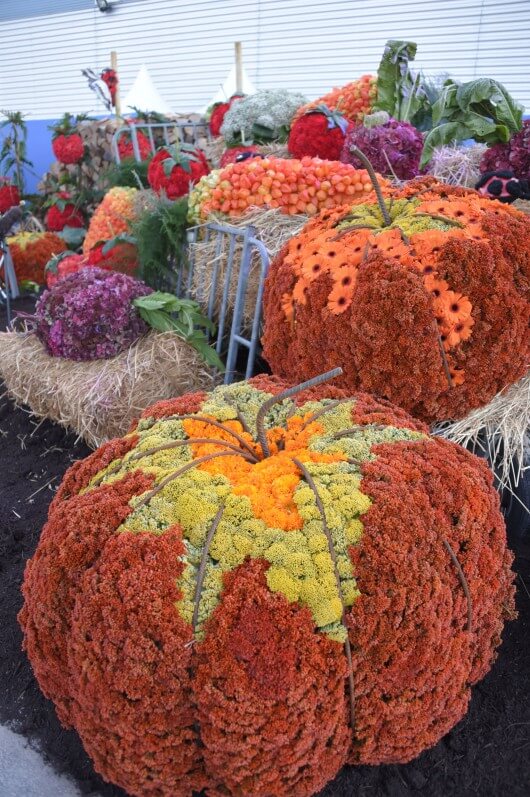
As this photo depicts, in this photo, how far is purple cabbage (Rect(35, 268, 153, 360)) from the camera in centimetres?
354

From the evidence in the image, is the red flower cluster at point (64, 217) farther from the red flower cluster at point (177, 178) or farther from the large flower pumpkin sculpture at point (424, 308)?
the large flower pumpkin sculpture at point (424, 308)

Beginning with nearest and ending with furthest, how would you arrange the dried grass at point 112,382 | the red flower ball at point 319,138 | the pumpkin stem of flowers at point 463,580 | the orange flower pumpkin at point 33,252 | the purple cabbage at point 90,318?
the pumpkin stem of flowers at point 463,580 < the dried grass at point 112,382 < the purple cabbage at point 90,318 < the red flower ball at point 319,138 < the orange flower pumpkin at point 33,252

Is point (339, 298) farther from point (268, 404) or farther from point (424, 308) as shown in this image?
point (268, 404)

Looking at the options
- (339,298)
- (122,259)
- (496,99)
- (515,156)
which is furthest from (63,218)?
(339,298)

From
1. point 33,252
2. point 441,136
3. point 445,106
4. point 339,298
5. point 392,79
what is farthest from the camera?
point 33,252

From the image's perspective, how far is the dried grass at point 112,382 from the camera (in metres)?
3.41

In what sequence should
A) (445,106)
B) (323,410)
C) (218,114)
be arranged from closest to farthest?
1. (323,410)
2. (445,106)
3. (218,114)

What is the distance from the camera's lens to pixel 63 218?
8078 millimetres

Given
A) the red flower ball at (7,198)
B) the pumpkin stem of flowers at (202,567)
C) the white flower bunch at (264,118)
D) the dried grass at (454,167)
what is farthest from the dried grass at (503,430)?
the red flower ball at (7,198)

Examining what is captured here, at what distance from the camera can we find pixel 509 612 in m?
1.95

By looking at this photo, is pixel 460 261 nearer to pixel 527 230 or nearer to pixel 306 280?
pixel 527 230

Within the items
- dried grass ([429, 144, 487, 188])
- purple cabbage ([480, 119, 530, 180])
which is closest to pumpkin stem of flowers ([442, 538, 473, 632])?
purple cabbage ([480, 119, 530, 180])

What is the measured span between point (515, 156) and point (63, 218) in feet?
19.6

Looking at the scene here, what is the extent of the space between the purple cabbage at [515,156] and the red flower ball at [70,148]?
5.84 m
